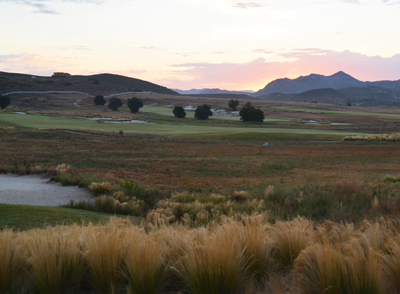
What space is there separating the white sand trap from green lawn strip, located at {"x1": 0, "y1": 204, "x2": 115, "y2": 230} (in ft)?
8.47

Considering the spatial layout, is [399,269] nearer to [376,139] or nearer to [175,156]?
[175,156]

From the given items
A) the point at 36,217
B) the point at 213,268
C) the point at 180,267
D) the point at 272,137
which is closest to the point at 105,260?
the point at 180,267

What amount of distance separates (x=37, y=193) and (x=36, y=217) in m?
5.22

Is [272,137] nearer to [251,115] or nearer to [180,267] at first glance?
[251,115]

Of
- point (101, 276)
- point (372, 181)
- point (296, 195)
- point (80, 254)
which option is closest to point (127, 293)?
point (101, 276)

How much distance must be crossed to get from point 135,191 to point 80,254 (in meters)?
9.67

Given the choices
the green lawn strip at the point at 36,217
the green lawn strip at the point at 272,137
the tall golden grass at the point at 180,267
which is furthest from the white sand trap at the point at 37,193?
the green lawn strip at the point at 272,137

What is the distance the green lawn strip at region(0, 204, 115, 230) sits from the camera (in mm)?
8555

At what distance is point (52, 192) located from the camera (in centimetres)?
1453

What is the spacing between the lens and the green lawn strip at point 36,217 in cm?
855

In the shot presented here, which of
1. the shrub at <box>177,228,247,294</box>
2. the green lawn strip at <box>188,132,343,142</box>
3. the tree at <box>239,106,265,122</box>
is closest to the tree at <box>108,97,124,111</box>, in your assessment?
the tree at <box>239,106,265,122</box>

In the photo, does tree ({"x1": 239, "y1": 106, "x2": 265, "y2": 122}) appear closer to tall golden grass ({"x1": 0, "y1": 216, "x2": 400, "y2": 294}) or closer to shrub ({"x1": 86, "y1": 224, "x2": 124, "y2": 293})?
tall golden grass ({"x1": 0, "y1": 216, "x2": 400, "y2": 294})

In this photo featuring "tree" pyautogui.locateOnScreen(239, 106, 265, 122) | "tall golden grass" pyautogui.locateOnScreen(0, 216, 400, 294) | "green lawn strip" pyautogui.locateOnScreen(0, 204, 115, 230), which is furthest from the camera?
"tree" pyautogui.locateOnScreen(239, 106, 265, 122)

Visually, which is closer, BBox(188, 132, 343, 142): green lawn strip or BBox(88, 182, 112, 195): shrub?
BBox(88, 182, 112, 195): shrub
